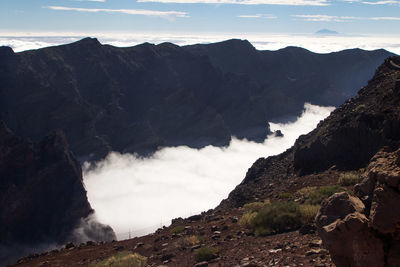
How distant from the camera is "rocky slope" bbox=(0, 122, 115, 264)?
354ft

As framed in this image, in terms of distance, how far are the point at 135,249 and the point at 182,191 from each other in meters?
165

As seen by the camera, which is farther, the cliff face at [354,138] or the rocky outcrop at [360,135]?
the cliff face at [354,138]

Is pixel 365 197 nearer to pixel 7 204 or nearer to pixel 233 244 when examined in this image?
pixel 233 244

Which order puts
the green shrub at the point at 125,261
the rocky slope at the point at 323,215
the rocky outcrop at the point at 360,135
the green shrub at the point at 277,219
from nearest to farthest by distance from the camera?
1. the rocky slope at the point at 323,215
2. the green shrub at the point at 125,261
3. the green shrub at the point at 277,219
4. the rocky outcrop at the point at 360,135

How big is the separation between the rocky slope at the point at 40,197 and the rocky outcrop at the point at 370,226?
96.3 meters

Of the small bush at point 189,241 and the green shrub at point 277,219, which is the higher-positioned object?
the green shrub at point 277,219

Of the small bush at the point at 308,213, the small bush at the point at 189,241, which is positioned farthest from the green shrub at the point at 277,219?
the small bush at the point at 189,241

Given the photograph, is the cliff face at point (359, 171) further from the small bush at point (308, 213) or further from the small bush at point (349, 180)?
the small bush at point (308, 213)

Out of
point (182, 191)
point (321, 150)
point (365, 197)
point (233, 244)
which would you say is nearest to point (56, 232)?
point (182, 191)

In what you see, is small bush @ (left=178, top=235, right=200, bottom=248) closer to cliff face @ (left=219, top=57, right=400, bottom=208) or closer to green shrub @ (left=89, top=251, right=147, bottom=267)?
green shrub @ (left=89, top=251, right=147, bottom=267)

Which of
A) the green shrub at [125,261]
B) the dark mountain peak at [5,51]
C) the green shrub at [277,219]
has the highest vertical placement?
the dark mountain peak at [5,51]

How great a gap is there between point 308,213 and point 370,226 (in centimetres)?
835

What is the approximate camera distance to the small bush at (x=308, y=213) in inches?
770

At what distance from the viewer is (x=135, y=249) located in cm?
2334
